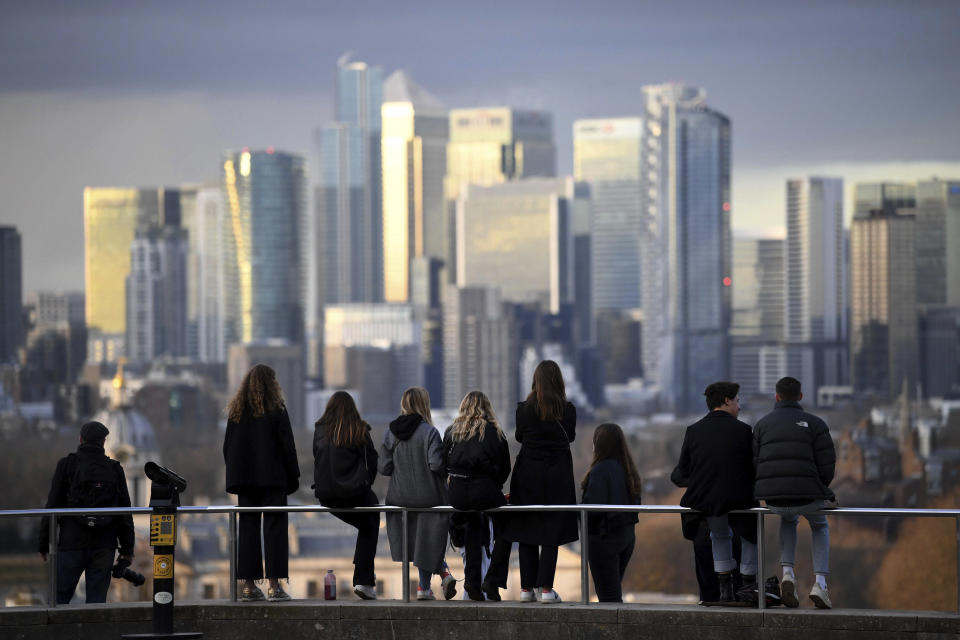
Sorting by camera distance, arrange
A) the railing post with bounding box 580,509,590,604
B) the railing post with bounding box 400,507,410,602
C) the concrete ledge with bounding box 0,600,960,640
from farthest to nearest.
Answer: the railing post with bounding box 400,507,410,602 < the railing post with bounding box 580,509,590,604 < the concrete ledge with bounding box 0,600,960,640

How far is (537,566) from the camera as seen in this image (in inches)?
565

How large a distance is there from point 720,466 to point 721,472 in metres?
0.05

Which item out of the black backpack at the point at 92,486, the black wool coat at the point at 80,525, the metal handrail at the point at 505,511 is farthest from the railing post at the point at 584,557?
the black backpack at the point at 92,486

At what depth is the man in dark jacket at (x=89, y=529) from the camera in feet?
47.3

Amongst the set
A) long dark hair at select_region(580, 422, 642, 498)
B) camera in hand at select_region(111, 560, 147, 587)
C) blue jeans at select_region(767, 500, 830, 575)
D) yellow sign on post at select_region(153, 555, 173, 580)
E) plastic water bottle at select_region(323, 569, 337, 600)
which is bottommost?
plastic water bottle at select_region(323, 569, 337, 600)

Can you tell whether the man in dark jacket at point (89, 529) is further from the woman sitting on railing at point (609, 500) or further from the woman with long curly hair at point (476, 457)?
the woman sitting on railing at point (609, 500)

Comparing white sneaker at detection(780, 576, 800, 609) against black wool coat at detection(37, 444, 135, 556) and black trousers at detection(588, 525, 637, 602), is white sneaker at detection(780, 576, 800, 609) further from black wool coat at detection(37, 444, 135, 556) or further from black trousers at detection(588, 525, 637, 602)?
black wool coat at detection(37, 444, 135, 556)

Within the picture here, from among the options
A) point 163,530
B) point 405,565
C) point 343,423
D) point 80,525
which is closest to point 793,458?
point 405,565

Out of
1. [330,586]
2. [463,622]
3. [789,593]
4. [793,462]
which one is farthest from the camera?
[330,586]

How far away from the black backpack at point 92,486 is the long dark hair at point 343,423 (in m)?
1.86

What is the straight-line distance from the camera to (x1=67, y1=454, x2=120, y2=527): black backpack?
1446cm

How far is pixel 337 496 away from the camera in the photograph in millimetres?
14391

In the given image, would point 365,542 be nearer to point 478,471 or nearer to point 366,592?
point 366,592

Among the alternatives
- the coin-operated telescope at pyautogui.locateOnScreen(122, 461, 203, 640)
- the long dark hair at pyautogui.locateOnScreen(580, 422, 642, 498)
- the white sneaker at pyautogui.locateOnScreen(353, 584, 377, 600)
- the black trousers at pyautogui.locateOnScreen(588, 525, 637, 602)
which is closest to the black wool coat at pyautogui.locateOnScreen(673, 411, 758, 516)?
the long dark hair at pyautogui.locateOnScreen(580, 422, 642, 498)
